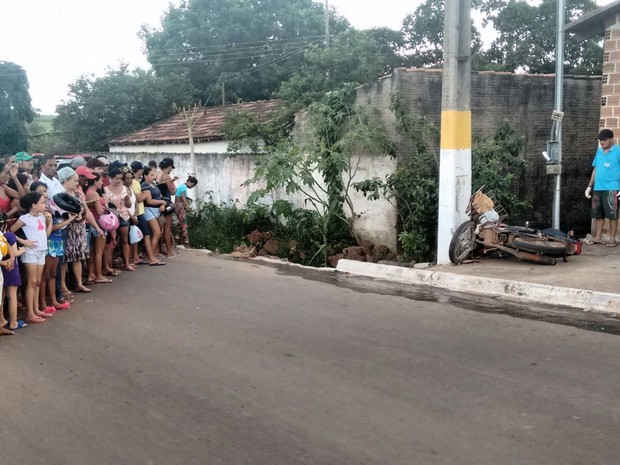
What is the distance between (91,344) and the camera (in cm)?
686

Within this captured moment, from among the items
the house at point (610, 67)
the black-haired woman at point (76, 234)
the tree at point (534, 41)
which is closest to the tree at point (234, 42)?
the tree at point (534, 41)

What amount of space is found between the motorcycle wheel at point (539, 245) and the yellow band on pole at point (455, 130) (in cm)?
163

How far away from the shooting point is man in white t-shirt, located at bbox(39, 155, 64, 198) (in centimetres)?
915

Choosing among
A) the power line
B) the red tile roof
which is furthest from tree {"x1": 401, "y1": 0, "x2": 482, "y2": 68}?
the red tile roof

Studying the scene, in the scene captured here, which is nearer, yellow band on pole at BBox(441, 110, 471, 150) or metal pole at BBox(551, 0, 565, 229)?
yellow band on pole at BBox(441, 110, 471, 150)

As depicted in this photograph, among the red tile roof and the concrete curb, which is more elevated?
the red tile roof

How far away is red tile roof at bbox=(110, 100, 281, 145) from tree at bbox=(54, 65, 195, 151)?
177 centimetres

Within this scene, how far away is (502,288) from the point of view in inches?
338

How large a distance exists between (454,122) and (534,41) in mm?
20374

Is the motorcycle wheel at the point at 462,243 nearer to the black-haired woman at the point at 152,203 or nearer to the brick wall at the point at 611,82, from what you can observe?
the brick wall at the point at 611,82

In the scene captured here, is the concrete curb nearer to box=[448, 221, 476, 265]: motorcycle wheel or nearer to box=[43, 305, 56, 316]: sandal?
box=[448, 221, 476, 265]: motorcycle wheel

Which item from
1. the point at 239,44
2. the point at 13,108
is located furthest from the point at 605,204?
the point at 13,108

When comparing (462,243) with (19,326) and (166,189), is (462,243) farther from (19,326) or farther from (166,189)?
(19,326)

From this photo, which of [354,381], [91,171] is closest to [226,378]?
[354,381]
